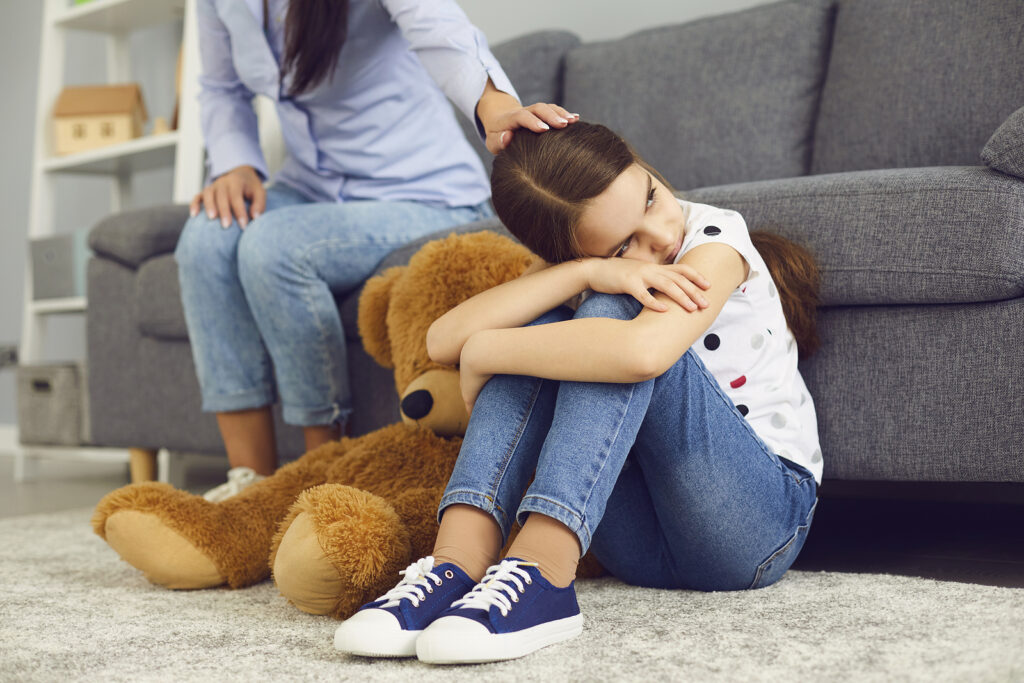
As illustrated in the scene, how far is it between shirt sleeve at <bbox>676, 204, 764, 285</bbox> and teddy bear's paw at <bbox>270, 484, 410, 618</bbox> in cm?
39

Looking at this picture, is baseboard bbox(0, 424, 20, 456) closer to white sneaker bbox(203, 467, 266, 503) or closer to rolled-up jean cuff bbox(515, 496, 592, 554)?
white sneaker bbox(203, 467, 266, 503)

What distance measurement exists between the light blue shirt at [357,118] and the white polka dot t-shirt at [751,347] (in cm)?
65

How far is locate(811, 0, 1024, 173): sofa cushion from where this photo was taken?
5.06 feet

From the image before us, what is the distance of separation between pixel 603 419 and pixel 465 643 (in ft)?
0.73

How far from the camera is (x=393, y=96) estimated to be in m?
1.54

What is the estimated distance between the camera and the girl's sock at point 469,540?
84cm

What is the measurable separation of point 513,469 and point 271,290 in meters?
0.63

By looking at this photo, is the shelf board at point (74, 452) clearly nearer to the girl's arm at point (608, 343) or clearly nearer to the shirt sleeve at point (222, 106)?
the shirt sleeve at point (222, 106)

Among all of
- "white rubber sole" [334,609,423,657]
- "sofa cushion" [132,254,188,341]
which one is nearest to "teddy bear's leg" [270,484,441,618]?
"white rubber sole" [334,609,423,657]

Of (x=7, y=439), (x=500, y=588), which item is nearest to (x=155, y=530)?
(x=500, y=588)

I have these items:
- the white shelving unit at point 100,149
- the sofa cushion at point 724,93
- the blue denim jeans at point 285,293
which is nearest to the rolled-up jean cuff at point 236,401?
the blue denim jeans at point 285,293

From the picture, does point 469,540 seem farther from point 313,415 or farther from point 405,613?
point 313,415

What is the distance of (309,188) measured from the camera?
1.62 meters

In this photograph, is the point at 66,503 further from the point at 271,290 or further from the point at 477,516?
the point at 477,516
